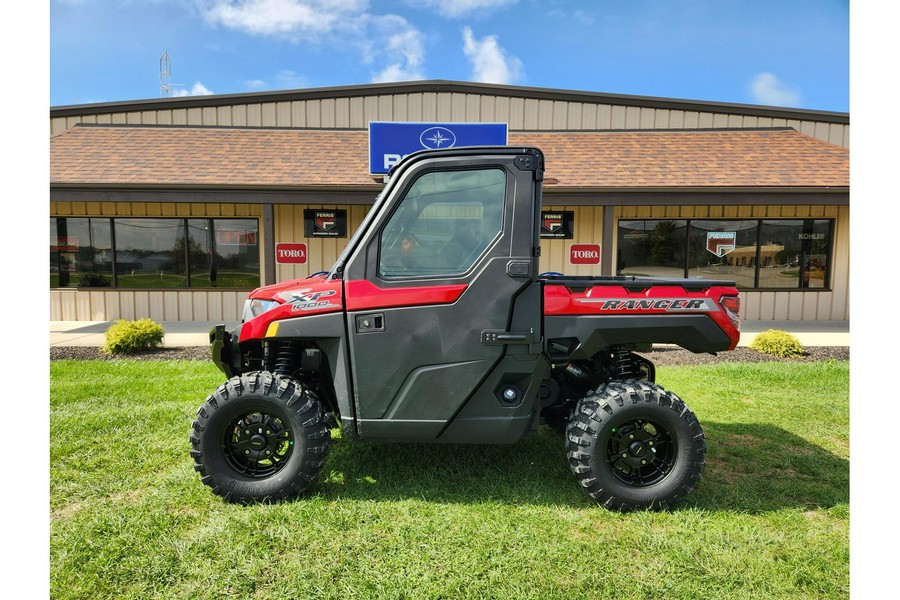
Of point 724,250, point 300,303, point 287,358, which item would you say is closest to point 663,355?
point 724,250

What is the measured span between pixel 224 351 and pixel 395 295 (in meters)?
1.44

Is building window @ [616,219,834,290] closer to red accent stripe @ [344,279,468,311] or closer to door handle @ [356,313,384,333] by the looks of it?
red accent stripe @ [344,279,468,311]

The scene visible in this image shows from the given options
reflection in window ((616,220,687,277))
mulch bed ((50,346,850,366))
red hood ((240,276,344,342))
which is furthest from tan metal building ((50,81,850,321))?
red hood ((240,276,344,342))

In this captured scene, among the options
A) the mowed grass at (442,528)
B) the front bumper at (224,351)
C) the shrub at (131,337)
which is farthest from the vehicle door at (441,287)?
the shrub at (131,337)

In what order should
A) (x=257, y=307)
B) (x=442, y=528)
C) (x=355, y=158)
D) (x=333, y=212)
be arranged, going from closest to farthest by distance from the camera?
(x=442, y=528) → (x=257, y=307) → (x=333, y=212) → (x=355, y=158)

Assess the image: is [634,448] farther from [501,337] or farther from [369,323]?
[369,323]

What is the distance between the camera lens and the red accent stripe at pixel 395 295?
277cm

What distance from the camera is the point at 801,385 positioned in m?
5.96

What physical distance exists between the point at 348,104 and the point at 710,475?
12.6 metres

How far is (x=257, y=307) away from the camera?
3.05 metres

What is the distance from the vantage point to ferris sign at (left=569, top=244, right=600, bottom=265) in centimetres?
1111

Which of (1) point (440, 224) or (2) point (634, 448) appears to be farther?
(2) point (634, 448)

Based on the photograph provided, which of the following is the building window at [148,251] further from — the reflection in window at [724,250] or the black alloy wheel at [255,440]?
the reflection in window at [724,250]
